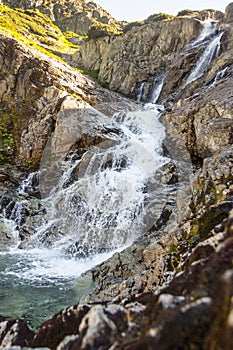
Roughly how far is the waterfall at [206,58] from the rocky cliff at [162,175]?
759 mm

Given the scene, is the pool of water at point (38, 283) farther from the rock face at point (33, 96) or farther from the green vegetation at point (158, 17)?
the green vegetation at point (158, 17)

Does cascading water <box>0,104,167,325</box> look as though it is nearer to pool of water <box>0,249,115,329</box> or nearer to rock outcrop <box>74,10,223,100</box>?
pool of water <box>0,249,115,329</box>

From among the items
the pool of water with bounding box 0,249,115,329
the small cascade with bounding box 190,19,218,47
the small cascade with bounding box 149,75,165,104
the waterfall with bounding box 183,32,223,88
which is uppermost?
the small cascade with bounding box 190,19,218,47

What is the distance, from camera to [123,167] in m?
20.6

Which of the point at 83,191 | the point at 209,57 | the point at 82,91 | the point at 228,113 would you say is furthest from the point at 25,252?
the point at 209,57

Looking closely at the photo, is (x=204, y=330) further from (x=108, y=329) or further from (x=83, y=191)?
(x=83, y=191)

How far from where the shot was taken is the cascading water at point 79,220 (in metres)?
11.6

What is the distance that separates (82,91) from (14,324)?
87.4ft

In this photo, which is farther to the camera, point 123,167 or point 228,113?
point 123,167

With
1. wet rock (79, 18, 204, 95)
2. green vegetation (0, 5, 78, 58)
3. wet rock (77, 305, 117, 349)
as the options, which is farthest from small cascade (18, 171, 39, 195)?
green vegetation (0, 5, 78, 58)

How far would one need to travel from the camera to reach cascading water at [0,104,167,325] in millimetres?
11578

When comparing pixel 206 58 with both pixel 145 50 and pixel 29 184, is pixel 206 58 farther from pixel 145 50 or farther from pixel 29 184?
pixel 29 184

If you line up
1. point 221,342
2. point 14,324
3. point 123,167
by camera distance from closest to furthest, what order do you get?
point 221,342, point 14,324, point 123,167

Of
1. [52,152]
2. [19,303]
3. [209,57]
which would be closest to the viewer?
[19,303]
